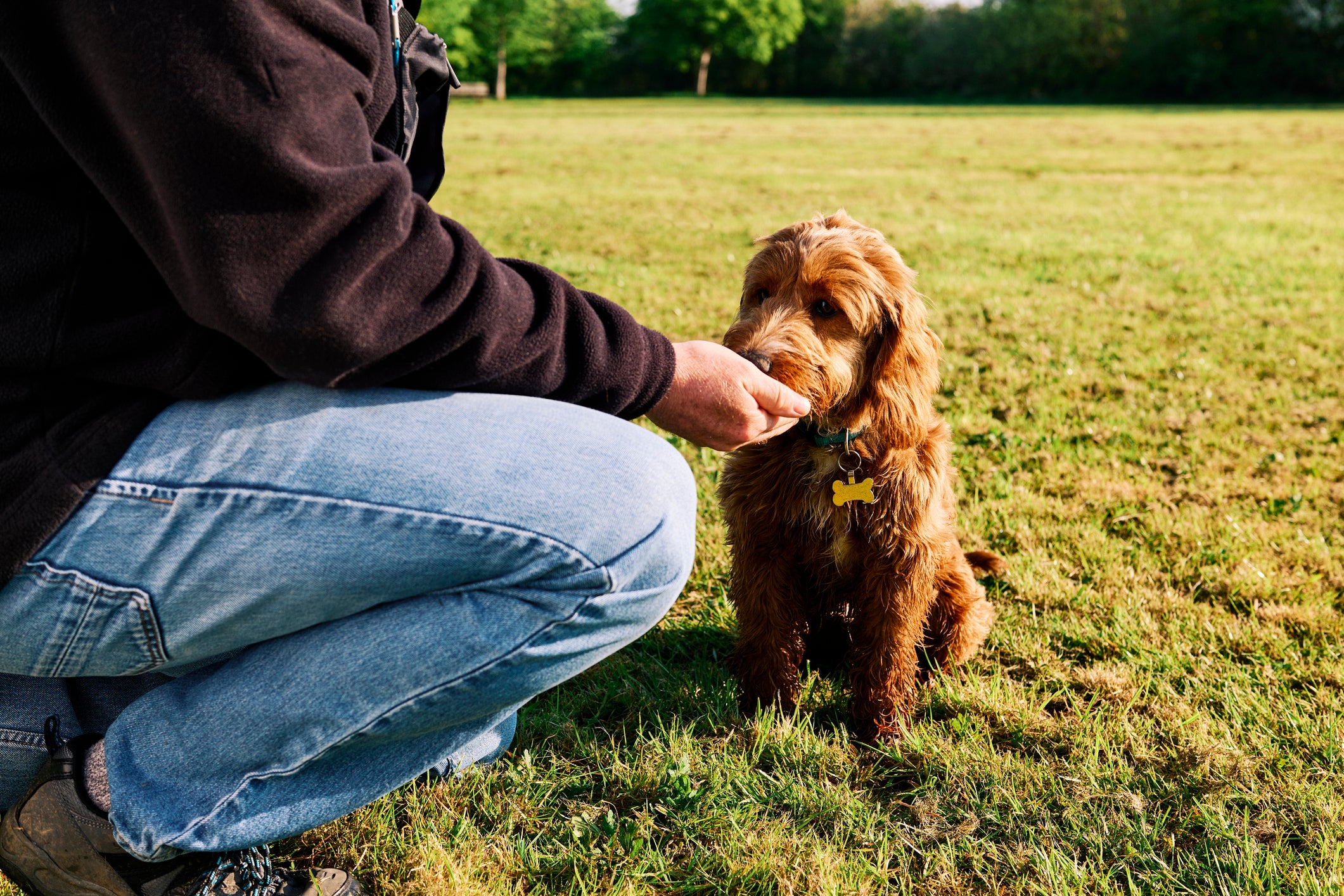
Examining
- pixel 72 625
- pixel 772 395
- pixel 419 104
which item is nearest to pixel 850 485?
pixel 772 395

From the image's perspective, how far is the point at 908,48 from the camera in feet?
203

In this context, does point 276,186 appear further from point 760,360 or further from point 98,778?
point 760,360

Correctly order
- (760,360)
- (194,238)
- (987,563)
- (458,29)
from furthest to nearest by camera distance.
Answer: (458,29) → (987,563) → (760,360) → (194,238)

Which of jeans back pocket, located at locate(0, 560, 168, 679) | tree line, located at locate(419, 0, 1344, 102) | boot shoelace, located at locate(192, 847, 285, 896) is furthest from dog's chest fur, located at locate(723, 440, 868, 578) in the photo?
tree line, located at locate(419, 0, 1344, 102)

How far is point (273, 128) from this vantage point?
134 cm

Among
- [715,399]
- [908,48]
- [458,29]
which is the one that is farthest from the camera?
[908,48]

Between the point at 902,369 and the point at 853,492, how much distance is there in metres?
0.40

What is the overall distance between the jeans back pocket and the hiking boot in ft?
0.93

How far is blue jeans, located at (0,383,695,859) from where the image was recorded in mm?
1556

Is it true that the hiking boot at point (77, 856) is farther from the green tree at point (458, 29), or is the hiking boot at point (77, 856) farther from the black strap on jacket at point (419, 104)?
the green tree at point (458, 29)

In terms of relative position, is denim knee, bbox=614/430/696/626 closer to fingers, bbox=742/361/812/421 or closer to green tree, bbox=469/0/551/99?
fingers, bbox=742/361/812/421

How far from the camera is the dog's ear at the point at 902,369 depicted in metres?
2.71

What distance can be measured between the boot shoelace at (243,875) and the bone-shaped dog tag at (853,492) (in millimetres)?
1671

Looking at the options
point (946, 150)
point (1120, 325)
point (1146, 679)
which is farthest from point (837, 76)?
point (1146, 679)
